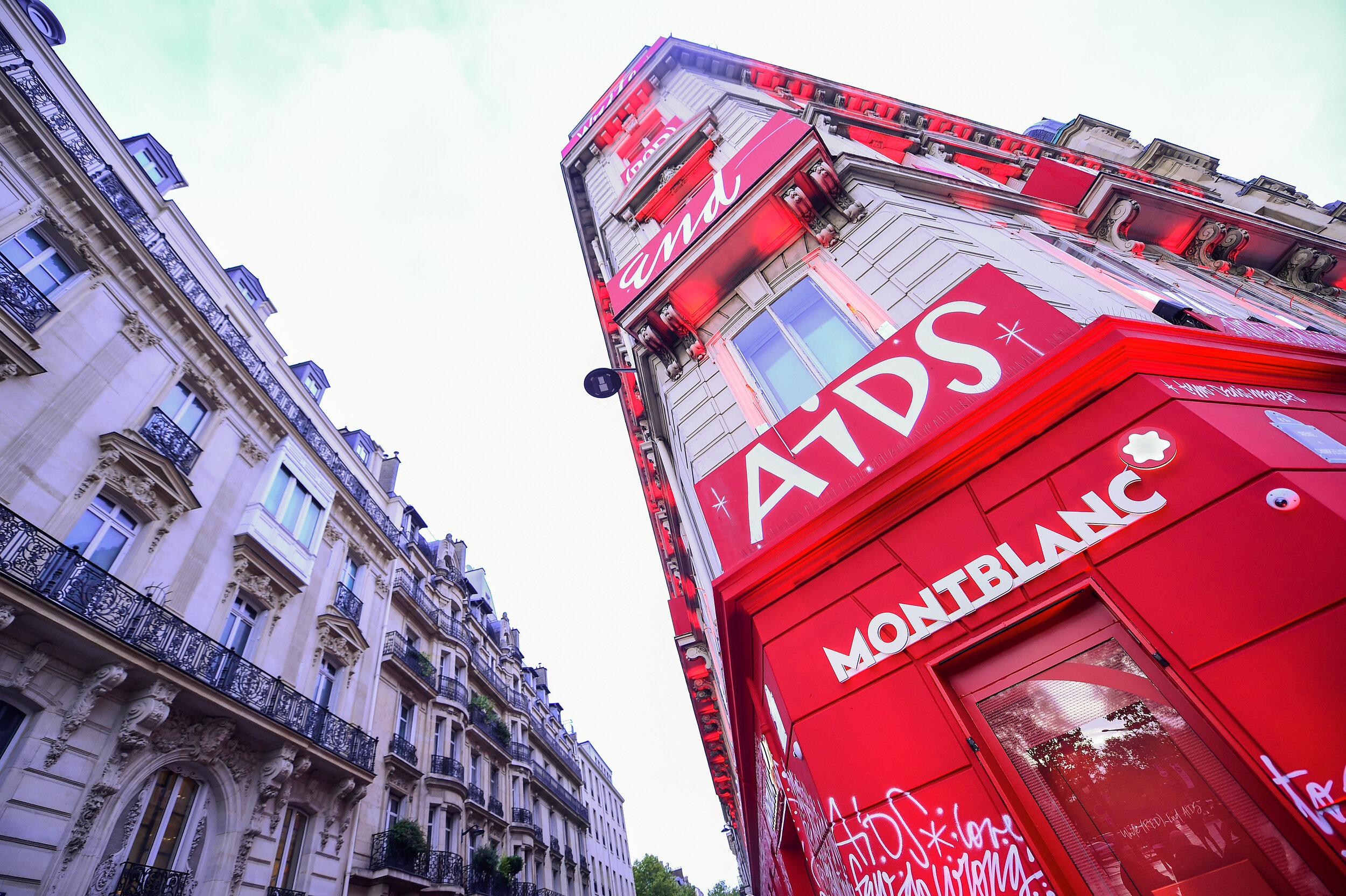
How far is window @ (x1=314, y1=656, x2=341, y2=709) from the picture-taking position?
615 inches

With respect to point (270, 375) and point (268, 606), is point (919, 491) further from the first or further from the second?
point (270, 375)

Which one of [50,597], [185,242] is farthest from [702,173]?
[185,242]

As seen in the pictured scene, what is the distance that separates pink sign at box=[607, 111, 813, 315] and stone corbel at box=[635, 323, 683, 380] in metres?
0.55

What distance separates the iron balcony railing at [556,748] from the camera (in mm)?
33594

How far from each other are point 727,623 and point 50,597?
36.0ft

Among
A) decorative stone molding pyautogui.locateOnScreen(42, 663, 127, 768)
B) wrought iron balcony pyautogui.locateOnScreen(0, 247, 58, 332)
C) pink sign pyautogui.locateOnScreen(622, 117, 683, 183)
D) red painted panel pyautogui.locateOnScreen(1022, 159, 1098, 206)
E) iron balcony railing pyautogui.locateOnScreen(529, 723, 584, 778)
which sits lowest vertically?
decorative stone molding pyautogui.locateOnScreen(42, 663, 127, 768)

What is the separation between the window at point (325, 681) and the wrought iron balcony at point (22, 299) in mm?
10412

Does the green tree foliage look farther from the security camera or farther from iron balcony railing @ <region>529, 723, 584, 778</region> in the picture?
the security camera

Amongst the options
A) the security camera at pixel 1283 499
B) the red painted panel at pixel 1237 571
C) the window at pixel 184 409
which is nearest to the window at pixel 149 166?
the window at pixel 184 409

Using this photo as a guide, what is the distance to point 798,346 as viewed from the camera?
7.49 m

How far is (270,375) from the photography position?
55.2ft

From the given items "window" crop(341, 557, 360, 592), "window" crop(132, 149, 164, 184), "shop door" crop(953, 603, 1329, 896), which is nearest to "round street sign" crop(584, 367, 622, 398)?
"shop door" crop(953, 603, 1329, 896)

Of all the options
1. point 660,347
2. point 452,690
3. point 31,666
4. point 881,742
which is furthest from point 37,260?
point 452,690

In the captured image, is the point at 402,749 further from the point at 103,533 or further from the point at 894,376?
the point at 894,376
